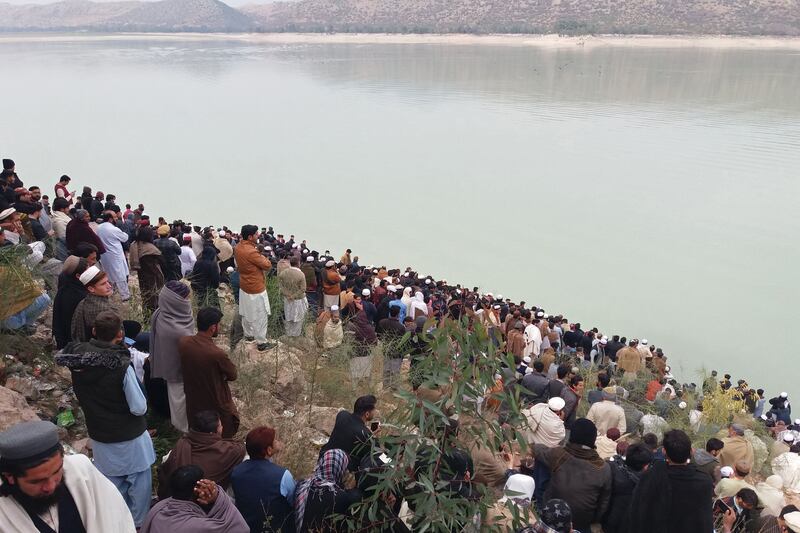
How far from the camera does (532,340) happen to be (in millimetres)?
7152

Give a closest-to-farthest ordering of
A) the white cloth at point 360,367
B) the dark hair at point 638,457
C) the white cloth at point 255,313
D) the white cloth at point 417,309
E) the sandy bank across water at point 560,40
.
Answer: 1. the dark hair at point 638,457
2. the white cloth at point 255,313
3. the white cloth at point 360,367
4. the white cloth at point 417,309
5. the sandy bank across water at point 560,40

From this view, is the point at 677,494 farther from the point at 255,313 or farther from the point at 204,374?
the point at 255,313

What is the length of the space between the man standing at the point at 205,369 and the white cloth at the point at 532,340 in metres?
4.29

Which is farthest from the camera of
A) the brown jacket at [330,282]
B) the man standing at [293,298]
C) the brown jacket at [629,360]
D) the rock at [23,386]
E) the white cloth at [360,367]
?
the brown jacket at [629,360]

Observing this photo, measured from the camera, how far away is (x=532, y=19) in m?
86.1

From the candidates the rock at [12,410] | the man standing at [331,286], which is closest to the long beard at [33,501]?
the rock at [12,410]

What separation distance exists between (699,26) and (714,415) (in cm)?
7708

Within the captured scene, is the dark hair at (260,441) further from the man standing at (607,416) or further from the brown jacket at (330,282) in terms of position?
the brown jacket at (330,282)

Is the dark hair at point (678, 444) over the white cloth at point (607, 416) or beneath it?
over

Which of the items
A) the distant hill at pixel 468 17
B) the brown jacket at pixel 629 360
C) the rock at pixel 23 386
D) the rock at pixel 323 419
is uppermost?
the distant hill at pixel 468 17

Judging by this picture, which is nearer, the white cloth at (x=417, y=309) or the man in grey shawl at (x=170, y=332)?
the man in grey shawl at (x=170, y=332)

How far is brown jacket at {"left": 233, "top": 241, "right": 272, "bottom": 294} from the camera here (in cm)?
493

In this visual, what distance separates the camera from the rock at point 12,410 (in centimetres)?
306

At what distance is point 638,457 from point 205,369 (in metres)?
2.40
